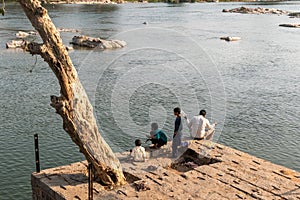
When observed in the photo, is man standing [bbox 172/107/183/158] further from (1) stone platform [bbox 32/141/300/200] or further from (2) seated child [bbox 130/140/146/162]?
(2) seated child [bbox 130/140/146/162]

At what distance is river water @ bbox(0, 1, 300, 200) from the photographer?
82.5 feet

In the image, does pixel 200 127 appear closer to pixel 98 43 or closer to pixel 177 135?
pixel 177 135

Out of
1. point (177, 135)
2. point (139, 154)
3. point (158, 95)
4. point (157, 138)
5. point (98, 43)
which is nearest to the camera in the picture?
point (139, 154)

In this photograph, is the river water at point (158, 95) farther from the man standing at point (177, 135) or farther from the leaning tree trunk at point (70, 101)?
the man standing at point (177, 135)

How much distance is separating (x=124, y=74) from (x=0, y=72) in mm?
13509

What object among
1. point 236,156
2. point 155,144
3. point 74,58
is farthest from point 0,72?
point 236,156

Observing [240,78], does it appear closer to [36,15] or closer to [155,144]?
[155,144]

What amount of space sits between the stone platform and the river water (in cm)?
453

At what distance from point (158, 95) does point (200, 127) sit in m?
16.4

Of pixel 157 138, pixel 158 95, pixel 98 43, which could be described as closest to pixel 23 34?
pixel 98 43

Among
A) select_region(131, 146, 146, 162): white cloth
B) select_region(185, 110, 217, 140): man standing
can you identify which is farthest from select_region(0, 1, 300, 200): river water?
select_region(131, 146, 146, 162): white cloth

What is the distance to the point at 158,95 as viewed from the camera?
36750 mm

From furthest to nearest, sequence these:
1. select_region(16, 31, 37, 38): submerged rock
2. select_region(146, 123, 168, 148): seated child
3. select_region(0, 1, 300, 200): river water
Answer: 1. select_region(16, 31, 37, 38): submerged rock
2. select_region(0, 1, 300, 200): river water
3. select_region(146, 123, 168, 148): seated child

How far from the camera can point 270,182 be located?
16375mm
